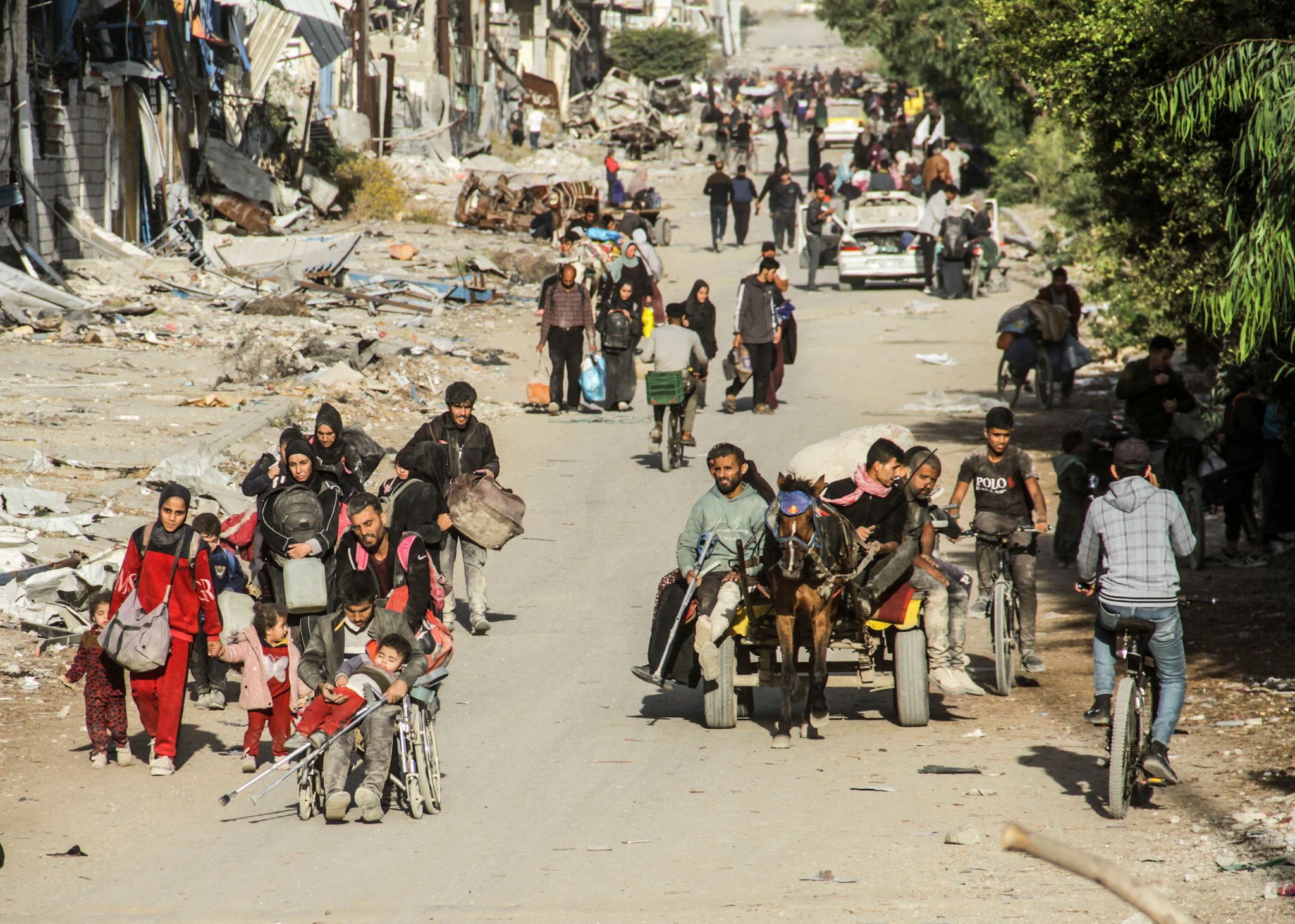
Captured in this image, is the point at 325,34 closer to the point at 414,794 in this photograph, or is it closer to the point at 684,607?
the point at 684,607

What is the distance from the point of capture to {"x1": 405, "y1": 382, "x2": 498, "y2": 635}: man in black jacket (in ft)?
37.8

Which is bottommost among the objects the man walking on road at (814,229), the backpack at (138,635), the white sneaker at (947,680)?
the white sneaker at (947,680)

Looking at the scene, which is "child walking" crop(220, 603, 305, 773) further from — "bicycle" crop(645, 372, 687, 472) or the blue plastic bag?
the blue plastic bag

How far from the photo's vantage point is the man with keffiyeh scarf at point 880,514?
904 centimetres

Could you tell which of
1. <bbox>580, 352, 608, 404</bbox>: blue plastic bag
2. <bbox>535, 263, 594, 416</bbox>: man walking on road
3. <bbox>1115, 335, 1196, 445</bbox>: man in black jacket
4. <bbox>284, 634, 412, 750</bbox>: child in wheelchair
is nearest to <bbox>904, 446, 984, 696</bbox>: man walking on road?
<bbox>284, 634, 412, 750</bbox>: child in wheelchair

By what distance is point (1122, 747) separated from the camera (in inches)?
289

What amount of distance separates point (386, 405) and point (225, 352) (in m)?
2.65

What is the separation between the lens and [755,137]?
69.8m

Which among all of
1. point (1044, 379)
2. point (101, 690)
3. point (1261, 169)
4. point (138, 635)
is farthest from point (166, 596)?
point (1044, 379)

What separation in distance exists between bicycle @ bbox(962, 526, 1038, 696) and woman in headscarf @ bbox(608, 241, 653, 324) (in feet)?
34.1

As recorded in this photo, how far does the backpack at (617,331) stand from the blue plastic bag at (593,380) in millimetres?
847

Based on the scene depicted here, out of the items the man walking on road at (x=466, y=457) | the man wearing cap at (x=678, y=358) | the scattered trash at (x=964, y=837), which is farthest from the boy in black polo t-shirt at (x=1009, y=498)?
the man wearing cap at (x=678, y=358)

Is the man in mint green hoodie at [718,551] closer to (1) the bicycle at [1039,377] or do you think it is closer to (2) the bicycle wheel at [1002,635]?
(2) the bicycle wheel at [1002,635]

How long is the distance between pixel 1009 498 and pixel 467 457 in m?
4.01
